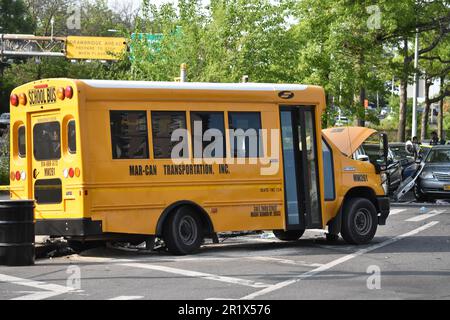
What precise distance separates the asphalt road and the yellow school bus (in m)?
0.55

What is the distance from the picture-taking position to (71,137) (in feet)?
46.0

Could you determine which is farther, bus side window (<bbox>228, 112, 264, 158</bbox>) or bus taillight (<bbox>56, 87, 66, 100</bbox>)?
bus side window (<bbox>228, 112, 264, 158</bbox>)

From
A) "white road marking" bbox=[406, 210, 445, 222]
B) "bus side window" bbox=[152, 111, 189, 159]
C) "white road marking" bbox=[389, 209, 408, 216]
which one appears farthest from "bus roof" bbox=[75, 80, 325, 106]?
"white road marking" bbox=[389, 209, 408, 216]

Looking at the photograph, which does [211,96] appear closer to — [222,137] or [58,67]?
[222,137]

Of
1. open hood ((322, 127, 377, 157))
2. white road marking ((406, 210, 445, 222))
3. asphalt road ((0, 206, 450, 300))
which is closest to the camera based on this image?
asphalt road ((0, 206, 450, 300))

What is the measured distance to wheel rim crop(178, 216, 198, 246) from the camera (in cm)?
1467

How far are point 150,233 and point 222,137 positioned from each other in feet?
6.74

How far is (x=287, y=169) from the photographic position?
15.7 meters

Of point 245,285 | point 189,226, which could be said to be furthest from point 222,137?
point 245,285

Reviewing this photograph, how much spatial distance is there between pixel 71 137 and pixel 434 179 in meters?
15.7

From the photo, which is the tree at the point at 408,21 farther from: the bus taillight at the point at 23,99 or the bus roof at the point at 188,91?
the bus taillight at the point at 23,99

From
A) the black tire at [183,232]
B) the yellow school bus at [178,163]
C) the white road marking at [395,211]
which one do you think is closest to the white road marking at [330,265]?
→ the yellow school bus at [178,163]

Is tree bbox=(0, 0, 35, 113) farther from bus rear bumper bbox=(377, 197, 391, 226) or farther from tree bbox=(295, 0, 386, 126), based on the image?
bus rear bumper bbox=(377, 197, 391, 226)

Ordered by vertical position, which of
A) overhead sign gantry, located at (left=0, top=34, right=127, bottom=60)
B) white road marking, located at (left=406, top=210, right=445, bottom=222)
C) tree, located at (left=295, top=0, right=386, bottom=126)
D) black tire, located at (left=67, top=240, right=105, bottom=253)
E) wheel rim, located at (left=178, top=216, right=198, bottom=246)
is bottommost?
white road marking, located at (left=406, top=210, right=445, bottom=222)
